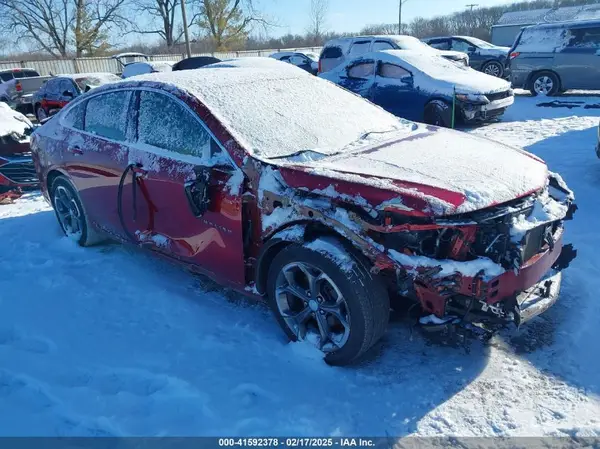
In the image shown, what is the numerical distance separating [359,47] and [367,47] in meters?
0.31

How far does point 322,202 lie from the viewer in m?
2.80

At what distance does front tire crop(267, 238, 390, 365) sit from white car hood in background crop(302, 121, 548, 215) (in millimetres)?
492

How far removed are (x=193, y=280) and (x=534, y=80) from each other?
40.5 ft

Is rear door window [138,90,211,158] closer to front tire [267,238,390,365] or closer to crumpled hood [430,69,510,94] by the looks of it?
front tire [267,238,390,365]

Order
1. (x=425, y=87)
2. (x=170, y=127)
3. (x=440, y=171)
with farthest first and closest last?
(x=425, y=87) < (x=170, y=127) < (x=440, y=171)

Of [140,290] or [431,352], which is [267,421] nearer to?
[431,352]

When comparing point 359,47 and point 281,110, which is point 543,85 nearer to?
point 359,47

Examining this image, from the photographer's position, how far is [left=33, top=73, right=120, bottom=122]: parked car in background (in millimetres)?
13664

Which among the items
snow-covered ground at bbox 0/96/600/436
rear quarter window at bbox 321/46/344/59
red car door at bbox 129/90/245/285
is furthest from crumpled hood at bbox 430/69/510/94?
red car door at bbox 129/90/245/285

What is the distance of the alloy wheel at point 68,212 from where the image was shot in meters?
4.70

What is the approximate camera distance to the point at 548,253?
2.90 m

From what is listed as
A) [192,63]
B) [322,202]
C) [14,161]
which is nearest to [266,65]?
[14,161]

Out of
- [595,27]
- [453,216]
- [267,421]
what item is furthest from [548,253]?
[595,27]

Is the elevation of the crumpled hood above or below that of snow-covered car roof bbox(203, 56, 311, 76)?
below
